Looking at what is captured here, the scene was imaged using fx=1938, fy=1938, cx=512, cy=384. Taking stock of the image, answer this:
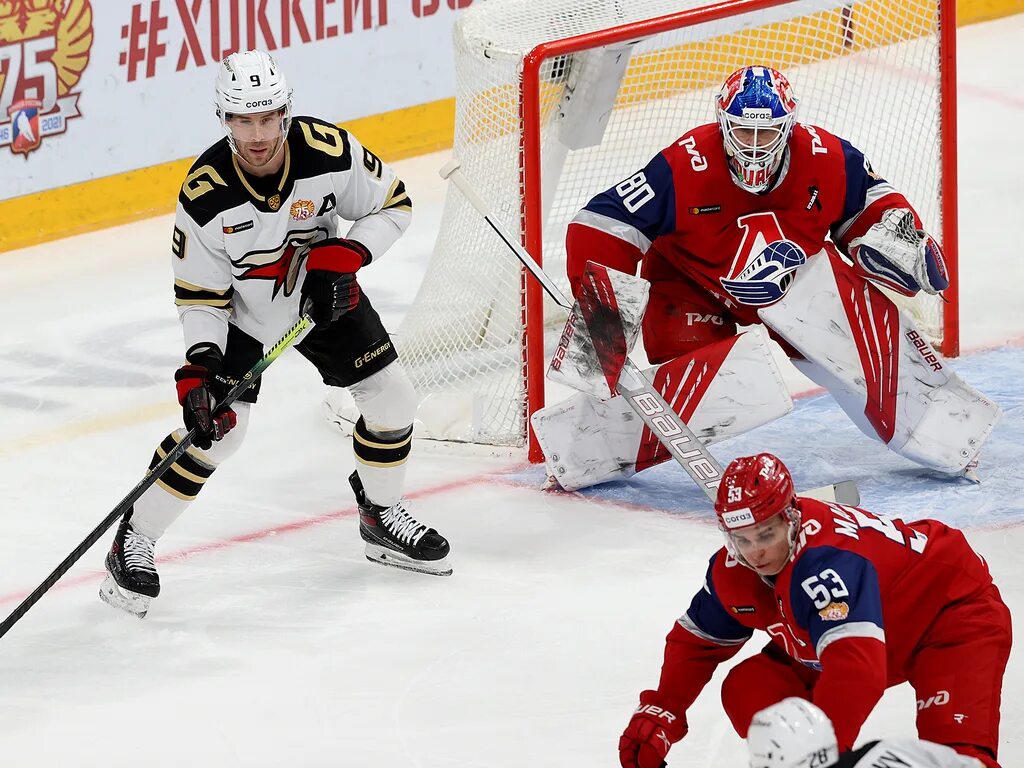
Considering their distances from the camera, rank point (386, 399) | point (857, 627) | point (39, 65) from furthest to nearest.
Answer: point (39, 65) < point (386, 399) < point (857, 627)

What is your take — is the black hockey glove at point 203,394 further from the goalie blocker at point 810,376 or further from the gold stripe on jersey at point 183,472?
the goalie blocker at point 810,376

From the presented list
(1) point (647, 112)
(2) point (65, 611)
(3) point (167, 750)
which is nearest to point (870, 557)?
(3) point (167, 750)

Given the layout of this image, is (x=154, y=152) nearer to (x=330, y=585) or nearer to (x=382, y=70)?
(x=382, y=70)

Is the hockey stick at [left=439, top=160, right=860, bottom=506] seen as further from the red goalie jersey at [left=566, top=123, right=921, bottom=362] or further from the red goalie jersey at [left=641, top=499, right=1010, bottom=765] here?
the red goalie jersey at [left=641, top=499, right=1010, bottom=765]

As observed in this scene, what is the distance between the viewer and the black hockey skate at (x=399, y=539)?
4.48 meters

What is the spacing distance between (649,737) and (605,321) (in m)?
1.67

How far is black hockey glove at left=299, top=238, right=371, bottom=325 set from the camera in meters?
4.08

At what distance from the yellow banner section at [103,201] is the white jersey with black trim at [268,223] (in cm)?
286

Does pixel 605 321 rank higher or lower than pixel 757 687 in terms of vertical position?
lower

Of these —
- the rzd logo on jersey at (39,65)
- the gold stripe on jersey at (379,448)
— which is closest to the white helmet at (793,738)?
the gold stripe on jersey at (379,448)

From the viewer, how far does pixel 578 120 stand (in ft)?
17.9

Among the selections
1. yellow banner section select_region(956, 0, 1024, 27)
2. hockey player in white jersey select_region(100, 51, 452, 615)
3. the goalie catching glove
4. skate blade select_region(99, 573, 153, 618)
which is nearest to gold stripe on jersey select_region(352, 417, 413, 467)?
hockey player in white jersey select_region(100, 51, 452, 615)

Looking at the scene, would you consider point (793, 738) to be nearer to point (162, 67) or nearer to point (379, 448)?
point (379, 448)

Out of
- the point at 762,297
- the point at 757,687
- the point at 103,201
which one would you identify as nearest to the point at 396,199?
the point at 762,297
